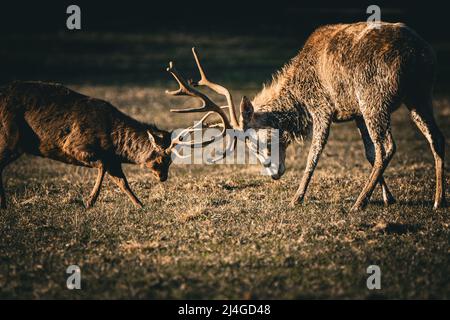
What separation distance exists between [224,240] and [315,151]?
277 cm

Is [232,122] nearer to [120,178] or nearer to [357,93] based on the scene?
[120,178]

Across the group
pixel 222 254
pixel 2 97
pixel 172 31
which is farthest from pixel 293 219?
pixel 172 31

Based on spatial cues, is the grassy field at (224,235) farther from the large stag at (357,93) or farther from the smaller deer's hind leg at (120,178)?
the large stag at (357,93)

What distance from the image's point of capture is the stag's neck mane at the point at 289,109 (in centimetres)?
1027

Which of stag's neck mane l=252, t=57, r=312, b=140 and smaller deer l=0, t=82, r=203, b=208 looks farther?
stag's neck mane l=252, t=57, r=312, b=140

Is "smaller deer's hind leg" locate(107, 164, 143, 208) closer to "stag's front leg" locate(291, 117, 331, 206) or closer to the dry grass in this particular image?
the dry grass

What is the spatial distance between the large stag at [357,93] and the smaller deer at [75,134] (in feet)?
4.01

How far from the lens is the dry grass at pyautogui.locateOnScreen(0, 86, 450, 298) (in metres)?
6.27

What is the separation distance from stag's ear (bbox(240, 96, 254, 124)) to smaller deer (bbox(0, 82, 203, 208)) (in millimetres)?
997

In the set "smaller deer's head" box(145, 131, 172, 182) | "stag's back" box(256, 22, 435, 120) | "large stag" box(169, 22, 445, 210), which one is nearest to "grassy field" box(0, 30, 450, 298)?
"smaller deer's head" box(145, 131, 172, 182)

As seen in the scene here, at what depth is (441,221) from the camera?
27.5ft
